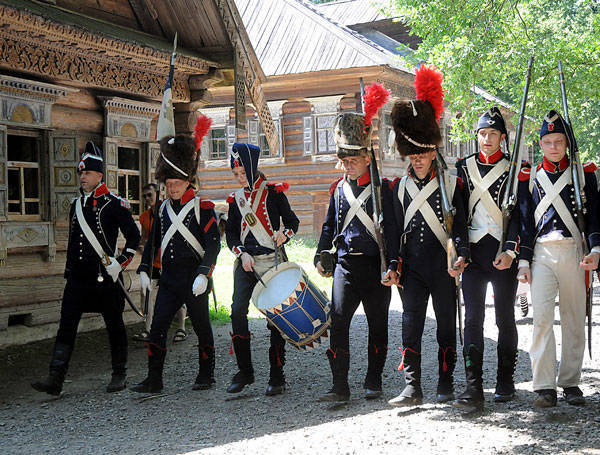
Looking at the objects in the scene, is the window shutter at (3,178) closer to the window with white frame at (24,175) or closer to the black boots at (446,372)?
the window with white frame at (24,175)

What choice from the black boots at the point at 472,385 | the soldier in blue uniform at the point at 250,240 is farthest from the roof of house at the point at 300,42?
the black boots at the point at 472,385

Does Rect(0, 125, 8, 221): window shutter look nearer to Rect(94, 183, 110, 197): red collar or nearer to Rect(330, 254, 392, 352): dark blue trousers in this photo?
Rect(94, 183, 110, 197): red collar

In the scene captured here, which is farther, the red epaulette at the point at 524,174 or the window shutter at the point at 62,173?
the window shutter at the point at 62,173

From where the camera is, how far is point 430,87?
18.1 ft

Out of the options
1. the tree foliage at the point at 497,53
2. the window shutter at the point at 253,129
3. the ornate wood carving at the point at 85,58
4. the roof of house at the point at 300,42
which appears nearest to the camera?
the ornate wood carving at the point at 85,58

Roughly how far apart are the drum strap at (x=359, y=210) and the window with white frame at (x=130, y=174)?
437 centimetres

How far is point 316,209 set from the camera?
2012 centimetres

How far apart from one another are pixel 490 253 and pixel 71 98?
5.30 m

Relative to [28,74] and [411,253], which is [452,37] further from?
[411,253]

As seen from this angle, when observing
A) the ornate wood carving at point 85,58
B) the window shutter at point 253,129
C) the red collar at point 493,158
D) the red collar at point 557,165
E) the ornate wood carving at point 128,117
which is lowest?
the red collar at point 557,165

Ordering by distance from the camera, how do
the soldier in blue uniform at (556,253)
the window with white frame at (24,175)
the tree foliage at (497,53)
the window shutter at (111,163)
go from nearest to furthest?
the soldier in blue uniform at (556,253) → the window with white frame at (24,175) → the window shutter at (111,163) → the tree foliage at (497,53)

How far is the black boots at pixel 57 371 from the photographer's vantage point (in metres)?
6.31

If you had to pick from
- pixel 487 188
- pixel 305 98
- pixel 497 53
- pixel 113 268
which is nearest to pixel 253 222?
pixel 113 268

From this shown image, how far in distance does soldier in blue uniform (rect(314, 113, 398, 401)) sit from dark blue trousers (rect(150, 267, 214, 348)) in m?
1.17
